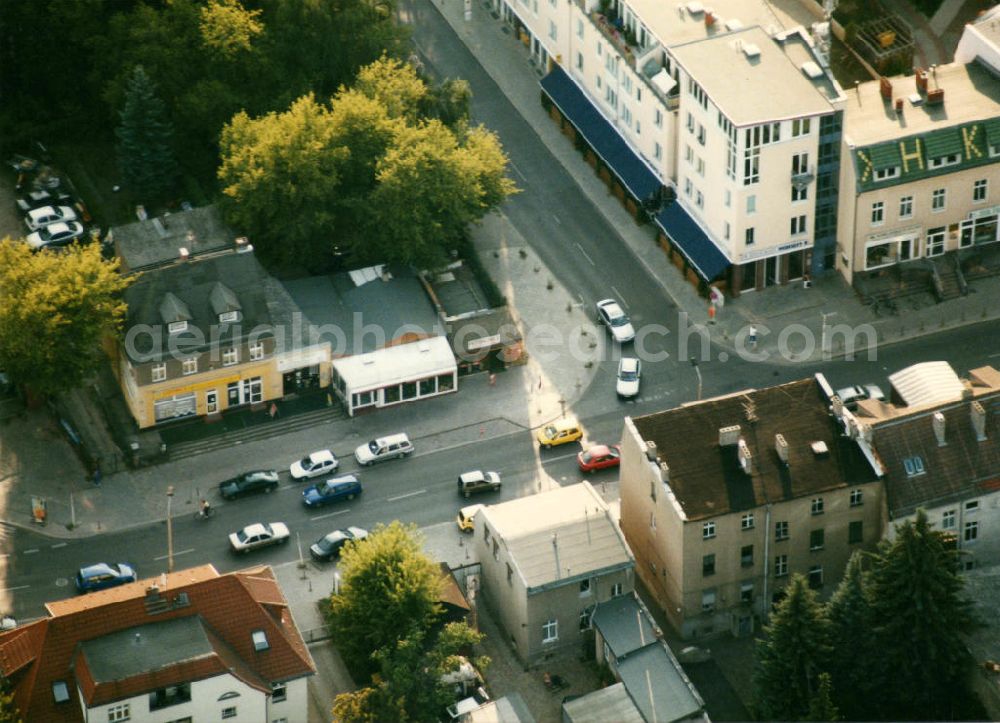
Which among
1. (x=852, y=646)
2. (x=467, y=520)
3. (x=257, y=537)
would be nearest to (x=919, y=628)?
(x=852, y=646)

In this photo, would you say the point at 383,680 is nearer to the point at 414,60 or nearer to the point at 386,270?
the point at 386,270

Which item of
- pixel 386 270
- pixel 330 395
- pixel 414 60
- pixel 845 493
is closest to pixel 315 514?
pixel 330 395

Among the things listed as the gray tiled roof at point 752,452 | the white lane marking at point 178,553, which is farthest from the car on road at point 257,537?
the gray tiled roof at point 752,452

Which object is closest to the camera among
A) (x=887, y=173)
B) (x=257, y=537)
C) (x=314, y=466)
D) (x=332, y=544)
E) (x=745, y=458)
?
(x=745, y=458)

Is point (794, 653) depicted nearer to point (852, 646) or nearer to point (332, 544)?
point (852, 646)

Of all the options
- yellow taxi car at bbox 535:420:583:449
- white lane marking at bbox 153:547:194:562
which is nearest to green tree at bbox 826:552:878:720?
yellow taxi car at bbox 535:420:583:449
